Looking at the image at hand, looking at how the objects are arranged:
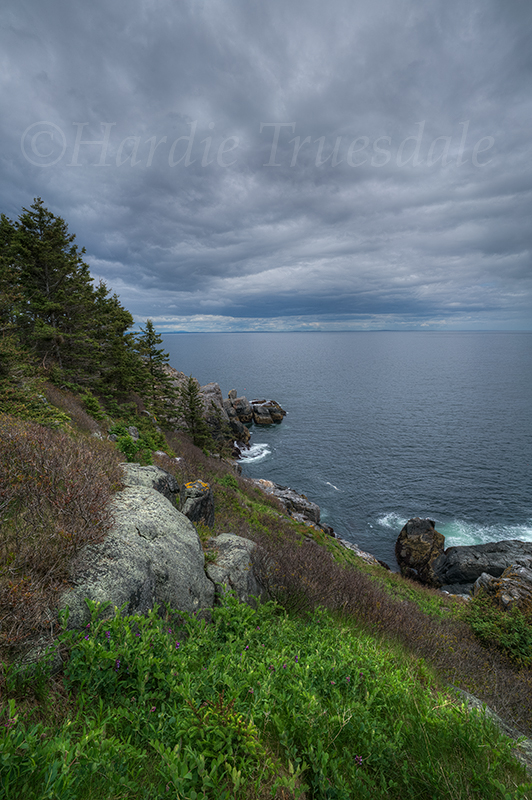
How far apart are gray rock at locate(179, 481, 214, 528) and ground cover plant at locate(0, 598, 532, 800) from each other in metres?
5.30

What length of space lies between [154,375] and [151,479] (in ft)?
94.1

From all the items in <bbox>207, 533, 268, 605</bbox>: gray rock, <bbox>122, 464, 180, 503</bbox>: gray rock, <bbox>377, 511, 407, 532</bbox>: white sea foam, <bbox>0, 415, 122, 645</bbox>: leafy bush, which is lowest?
<bbox>377, 511, 407, 532</bbox>: white sea foam

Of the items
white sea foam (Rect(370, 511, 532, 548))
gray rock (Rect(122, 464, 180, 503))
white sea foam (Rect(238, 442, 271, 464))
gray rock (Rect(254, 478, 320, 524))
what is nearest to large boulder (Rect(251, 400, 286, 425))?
white sea foam (Rect(238, 442, 271, 464))

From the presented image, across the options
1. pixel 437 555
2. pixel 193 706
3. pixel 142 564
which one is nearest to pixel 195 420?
pixel 437 555

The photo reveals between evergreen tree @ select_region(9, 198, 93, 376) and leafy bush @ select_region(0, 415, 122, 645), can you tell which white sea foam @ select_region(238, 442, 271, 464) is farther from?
leafy bush @ select_region(0, 415, 122, 645)

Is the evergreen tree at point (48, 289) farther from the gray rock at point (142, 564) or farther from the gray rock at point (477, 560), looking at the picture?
the gray rock at point (477, 560)

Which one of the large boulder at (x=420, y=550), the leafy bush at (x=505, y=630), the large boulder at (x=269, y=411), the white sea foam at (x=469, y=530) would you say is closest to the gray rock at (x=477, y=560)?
the large boulder at (x=420, y=550)

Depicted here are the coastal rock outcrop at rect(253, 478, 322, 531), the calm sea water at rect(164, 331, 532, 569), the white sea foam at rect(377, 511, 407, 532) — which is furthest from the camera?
the calm sea water at rect(164, 331, 532, 569)

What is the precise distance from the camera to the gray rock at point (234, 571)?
721 cm

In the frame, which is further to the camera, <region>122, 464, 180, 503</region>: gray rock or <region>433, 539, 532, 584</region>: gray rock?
<region>433, 539, 532, 584</region>: gray rock

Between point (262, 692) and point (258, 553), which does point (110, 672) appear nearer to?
point (262, 692)

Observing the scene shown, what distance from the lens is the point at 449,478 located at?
3925 centimetres

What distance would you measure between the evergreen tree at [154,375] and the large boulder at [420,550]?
26659mm

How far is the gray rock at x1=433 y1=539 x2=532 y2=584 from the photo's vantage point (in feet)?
78.6
